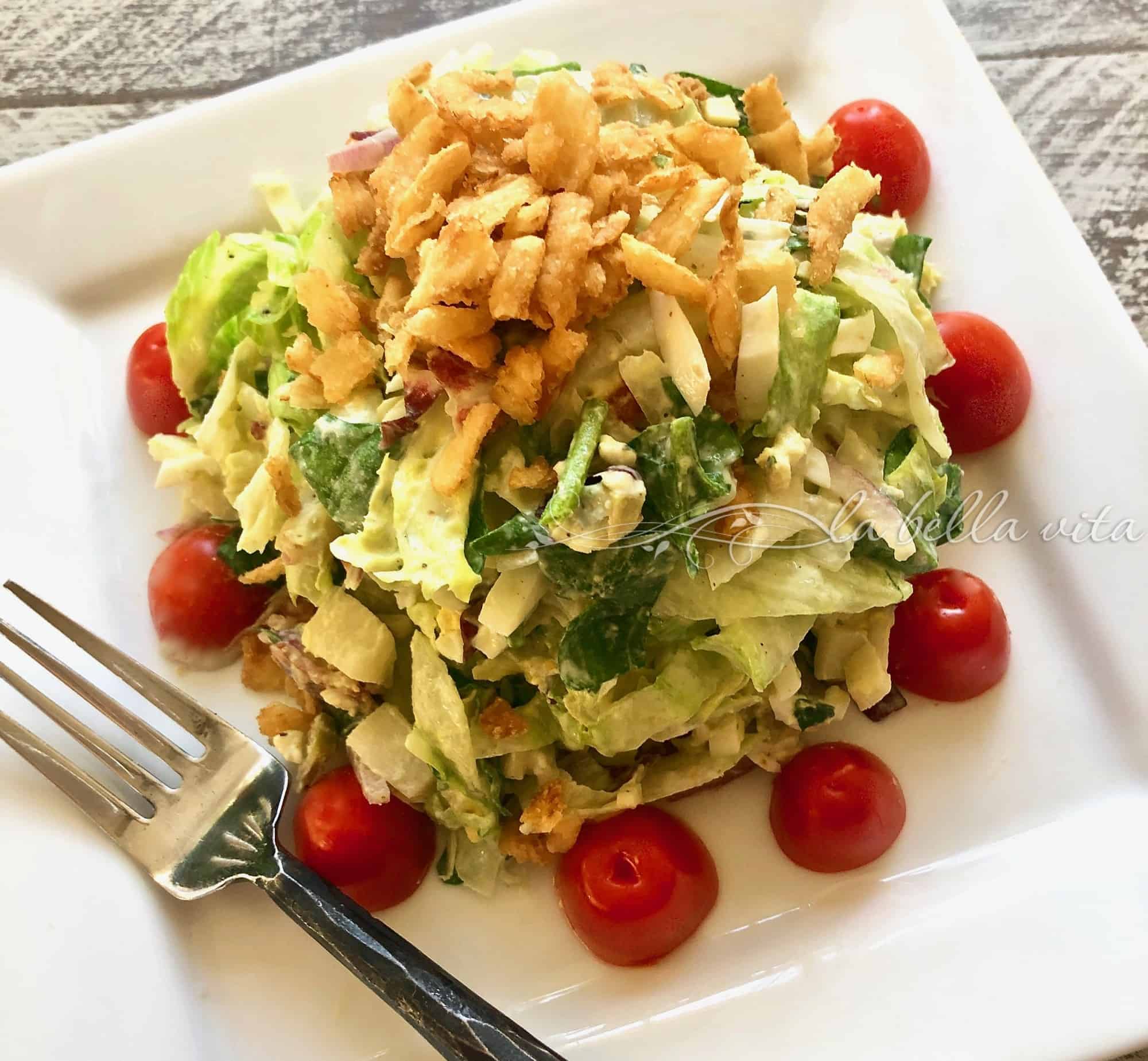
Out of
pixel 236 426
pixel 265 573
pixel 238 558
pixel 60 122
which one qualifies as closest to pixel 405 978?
pixel 265 573

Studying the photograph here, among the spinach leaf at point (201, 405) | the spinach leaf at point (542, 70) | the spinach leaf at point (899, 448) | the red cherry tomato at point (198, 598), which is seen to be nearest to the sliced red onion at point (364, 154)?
the spinach leaf at point (542, 70)

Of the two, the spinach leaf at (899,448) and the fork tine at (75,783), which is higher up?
the fork tine at (75,783)

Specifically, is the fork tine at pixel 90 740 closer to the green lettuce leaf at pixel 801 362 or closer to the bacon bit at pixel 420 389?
the bacon bit at pixel 420 389

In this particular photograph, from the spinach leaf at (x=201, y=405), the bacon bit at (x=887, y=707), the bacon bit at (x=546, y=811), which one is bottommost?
the bacon bit at (x=887, y=707)

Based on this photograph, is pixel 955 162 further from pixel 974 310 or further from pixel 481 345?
pixel 481 345

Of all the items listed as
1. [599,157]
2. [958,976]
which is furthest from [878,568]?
Result: [599,157]

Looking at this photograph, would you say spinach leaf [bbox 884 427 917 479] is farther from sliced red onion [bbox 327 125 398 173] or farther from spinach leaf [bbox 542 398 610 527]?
sliced red onion [bbox 327 125 398 173]

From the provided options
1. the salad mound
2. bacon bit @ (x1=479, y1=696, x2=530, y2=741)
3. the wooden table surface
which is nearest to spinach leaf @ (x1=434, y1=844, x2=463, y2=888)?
the salad mound
